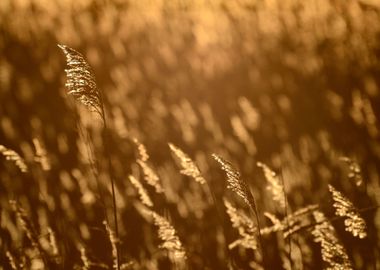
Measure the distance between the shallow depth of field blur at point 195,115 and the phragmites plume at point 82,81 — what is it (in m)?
0.96

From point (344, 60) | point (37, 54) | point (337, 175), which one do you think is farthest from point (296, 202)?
point (37, 54)

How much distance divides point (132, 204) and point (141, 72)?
258 centimetres

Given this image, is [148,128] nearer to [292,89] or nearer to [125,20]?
[292,89]

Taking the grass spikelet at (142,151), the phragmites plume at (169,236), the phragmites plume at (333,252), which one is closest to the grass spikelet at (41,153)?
the grass spikelet at (142,151)

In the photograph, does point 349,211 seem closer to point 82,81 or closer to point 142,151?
point 142,151

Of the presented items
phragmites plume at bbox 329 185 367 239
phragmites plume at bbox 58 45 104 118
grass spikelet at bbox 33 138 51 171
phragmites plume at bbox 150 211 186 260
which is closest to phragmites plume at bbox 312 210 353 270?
phragmites plume at bbox 329 185 367 239

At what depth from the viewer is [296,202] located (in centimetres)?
342

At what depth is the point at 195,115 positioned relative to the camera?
5.26m

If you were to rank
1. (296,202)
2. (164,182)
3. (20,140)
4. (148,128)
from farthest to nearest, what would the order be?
(148,128) < (20,140) < (164,182) < (296,202)

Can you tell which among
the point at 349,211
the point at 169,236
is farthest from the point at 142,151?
the point at 349,211

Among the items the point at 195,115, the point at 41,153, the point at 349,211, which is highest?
the point at 195,115

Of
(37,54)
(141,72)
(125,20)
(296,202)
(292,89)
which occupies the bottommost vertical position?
(296,202)

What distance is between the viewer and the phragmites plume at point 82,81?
5.19ft

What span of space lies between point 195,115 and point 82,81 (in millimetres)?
3689
